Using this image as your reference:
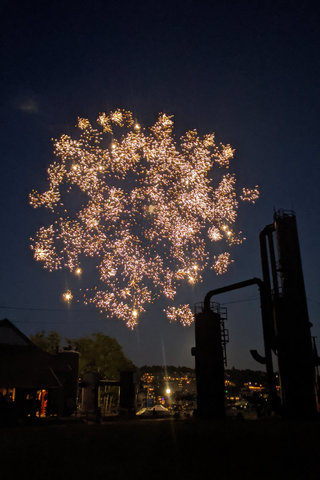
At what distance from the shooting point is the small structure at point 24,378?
23.3 metres

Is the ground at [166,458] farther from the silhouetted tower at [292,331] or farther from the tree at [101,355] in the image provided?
the tree at [101,355]

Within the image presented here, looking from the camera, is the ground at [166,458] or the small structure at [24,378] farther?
the small structure at [24,378]

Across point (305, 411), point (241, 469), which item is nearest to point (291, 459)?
point (241, 469)

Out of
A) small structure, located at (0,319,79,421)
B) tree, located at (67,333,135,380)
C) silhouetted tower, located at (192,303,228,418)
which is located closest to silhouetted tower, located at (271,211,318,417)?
silhouetted tower, located at (192,303,228,418)

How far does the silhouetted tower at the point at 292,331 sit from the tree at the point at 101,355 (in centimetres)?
4420

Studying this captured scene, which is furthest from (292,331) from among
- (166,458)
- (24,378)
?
(24,378)

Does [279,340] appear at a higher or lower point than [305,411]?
higher

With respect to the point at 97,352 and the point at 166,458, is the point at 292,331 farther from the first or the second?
the point at 97,352

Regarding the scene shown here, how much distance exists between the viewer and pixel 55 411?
29953 millimetres

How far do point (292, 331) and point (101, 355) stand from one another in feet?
153

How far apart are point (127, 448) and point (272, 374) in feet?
50.4

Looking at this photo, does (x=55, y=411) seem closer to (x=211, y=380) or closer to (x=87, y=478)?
(x=211, y=380)

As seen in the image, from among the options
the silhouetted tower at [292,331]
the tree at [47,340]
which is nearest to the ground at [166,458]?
the silhouetted tower at [292,331]

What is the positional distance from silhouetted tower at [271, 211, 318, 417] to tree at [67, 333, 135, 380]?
4420 cm
